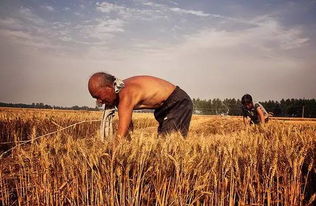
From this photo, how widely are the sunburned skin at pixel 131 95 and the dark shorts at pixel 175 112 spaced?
0.09 meters

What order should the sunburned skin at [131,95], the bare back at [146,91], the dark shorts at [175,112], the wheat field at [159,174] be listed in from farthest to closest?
the dark shorts at [175,112], the bare back at [146,91], the sunburned skin at [131,95], the wheat field at [159,174]

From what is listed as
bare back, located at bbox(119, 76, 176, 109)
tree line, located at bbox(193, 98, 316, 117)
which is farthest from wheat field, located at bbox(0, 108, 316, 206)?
tree line, located at bbox(193, 98, 316, 117)

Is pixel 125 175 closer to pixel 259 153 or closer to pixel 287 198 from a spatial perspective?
pixel 259 153

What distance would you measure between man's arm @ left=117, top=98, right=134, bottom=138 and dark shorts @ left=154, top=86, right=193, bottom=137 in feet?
2.92

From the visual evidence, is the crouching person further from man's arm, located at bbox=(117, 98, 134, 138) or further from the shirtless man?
man's arm, located at bbox=(117, 98, 134, 138)

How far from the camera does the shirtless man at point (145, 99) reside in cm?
359

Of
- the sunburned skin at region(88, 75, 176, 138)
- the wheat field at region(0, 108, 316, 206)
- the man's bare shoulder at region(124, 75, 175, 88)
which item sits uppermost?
the man's bare shoulder at region(124, 75, 175, 88)

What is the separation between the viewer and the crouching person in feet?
26.0

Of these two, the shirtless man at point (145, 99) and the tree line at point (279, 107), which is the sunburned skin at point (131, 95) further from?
the tree line at point (279, 107)

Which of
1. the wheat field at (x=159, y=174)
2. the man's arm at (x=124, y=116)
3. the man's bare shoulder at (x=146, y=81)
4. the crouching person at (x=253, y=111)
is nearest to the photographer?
the wheat field at (x=159, y=174)

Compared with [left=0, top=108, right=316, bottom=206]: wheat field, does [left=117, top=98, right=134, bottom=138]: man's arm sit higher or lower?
higher

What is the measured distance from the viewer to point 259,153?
9.83 ft

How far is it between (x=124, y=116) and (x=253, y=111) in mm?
5863

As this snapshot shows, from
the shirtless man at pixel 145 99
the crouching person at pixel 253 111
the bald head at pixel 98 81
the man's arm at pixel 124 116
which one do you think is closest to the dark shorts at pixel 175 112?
the shirtless man at pixel 145 99
